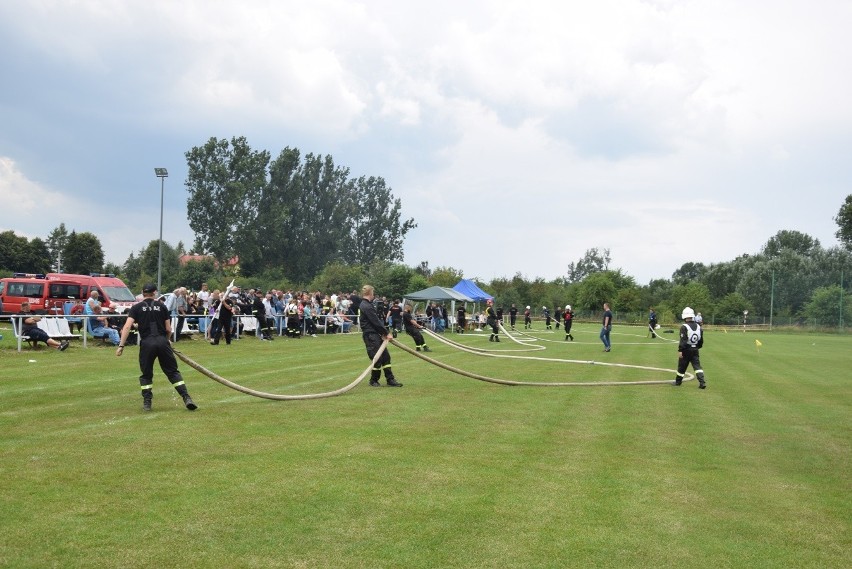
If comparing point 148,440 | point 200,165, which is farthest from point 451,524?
point 200,165

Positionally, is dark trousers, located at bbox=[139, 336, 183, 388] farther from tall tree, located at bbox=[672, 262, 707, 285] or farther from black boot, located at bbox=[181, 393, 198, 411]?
tall tree, located at bbox=[672, 262, 707, 285]

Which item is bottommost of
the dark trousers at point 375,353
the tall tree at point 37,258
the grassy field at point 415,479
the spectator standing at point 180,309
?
the grassy field at point 415,479

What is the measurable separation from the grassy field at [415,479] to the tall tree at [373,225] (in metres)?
83.3

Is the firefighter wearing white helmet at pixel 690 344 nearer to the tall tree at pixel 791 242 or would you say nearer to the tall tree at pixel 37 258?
the tall tree at pixel 37 258

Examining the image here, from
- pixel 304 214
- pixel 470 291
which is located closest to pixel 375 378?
pixel 470 291

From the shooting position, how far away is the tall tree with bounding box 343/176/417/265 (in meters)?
97.9

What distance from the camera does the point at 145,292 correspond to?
11766mm

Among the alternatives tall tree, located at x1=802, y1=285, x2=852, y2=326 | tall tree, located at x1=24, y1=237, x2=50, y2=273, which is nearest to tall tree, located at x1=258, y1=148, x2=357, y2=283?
tall tree, located at x1=24, y1=237, x2=50, y2=273

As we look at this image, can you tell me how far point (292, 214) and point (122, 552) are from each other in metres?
81.9

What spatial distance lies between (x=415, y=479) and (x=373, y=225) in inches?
3626

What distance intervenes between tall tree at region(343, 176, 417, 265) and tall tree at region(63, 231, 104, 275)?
30652 mm

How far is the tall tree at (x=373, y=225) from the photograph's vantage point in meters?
97.9

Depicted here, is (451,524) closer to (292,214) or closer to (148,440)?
(148,440)

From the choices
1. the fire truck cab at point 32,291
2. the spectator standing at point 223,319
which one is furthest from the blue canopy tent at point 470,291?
the spectator standing at point 223,319
